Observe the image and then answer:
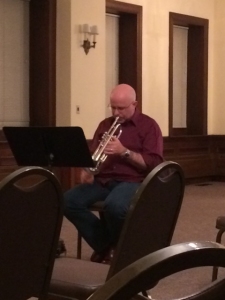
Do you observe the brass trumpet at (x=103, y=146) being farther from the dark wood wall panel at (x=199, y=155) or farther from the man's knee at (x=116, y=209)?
the dark wood wall panel at (x=199, y=155)

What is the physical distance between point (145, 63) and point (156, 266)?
7.67 m

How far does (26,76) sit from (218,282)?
635cm

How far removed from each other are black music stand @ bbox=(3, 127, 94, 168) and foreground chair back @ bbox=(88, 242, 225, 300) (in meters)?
2.29

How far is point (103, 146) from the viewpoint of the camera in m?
3.54

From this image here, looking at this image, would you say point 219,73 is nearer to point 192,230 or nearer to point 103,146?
point 192,230

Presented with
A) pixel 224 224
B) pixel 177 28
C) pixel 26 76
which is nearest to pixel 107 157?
pixel 224 224

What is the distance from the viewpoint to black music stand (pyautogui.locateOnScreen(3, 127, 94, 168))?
3.07 meters

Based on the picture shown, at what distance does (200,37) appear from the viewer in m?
9.25

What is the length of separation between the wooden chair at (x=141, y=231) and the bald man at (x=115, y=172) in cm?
133

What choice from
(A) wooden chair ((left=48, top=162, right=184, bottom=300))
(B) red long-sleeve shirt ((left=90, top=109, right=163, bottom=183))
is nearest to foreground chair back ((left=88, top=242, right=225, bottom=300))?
(A) wooden chair ((left=48, top=162, right=184, bottom=300))

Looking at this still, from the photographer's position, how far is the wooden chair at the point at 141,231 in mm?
1910

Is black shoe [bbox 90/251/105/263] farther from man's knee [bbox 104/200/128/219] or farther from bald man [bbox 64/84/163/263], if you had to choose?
man's knee [bbox 104/200/128/219]

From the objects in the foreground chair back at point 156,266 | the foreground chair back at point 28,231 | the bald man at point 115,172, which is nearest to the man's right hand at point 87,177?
the bald man at point 115,172

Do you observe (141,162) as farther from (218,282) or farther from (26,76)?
(26,76)
